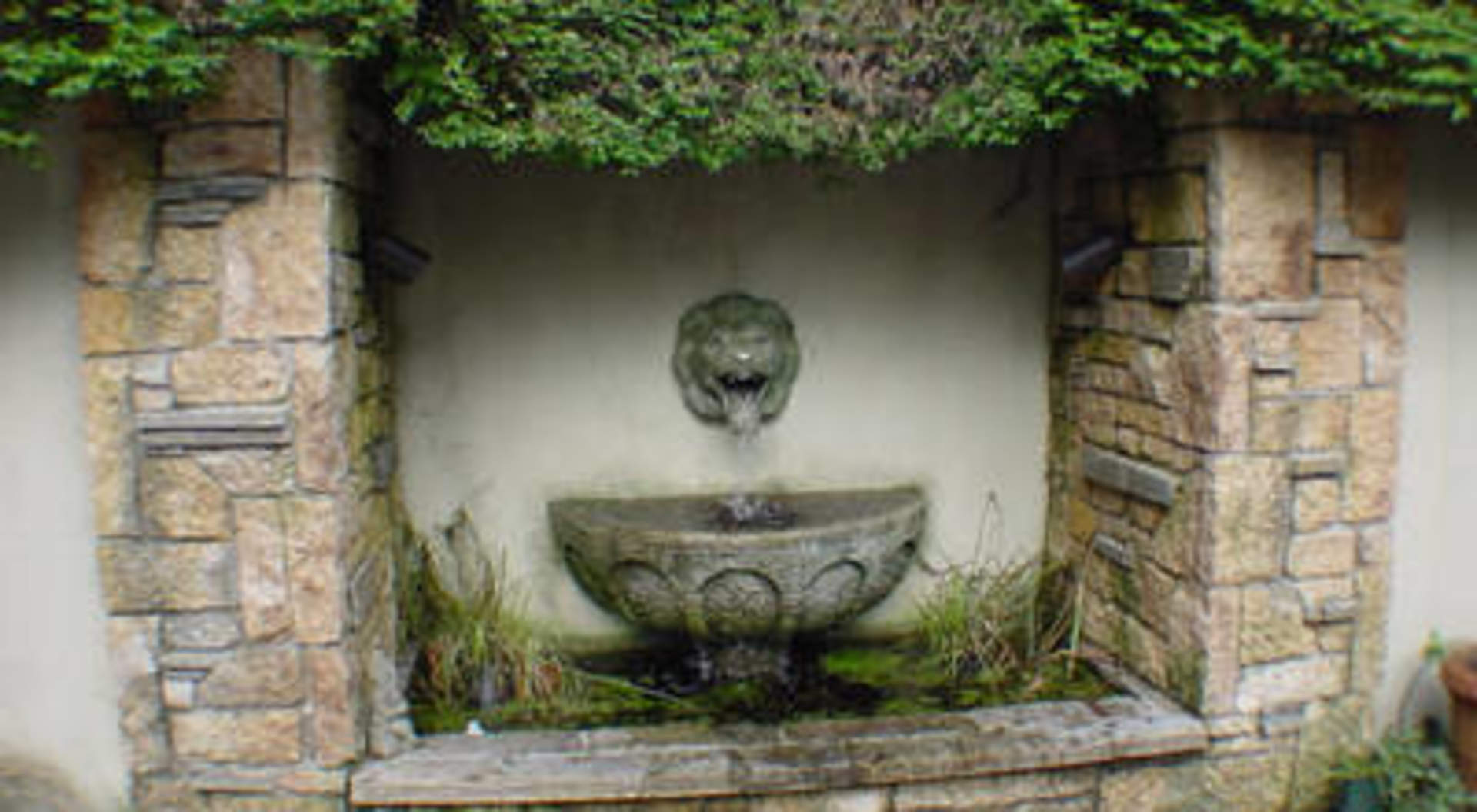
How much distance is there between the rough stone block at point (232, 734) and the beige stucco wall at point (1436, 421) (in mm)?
2971

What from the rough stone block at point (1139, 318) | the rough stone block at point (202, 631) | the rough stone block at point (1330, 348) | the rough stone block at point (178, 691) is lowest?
the rough stone block at point (178, 691)

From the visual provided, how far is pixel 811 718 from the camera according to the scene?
2.61 meters

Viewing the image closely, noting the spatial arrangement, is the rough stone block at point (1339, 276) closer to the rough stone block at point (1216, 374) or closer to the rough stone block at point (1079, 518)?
the rough stone block at point (1216, 374)

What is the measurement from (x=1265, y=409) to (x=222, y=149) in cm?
259

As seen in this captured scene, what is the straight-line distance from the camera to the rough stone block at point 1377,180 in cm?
246

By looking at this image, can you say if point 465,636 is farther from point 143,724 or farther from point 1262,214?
point 1262,214

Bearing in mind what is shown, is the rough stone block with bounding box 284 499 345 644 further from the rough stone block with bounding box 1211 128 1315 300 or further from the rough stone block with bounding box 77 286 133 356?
the rough stone block with bounding box 1211 128 1315 300

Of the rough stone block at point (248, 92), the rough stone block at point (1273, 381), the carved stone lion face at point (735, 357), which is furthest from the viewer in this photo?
the carved stone lion face at point (735, 357)

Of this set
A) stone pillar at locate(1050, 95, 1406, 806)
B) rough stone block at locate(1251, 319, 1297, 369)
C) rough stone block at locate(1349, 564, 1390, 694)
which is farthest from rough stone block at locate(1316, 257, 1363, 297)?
rough stone block at locate(1349, 564, 1390, 694)

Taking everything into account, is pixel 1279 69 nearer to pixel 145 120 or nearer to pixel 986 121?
pixel 986 121

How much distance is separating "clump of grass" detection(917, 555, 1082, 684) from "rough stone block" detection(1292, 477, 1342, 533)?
70 centimetres

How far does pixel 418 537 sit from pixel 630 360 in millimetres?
886

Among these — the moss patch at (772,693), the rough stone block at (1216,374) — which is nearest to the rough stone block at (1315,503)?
the rough stone block at (1216,374)

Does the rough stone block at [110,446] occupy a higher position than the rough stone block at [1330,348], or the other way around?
the rough stone block at [1330,348]
